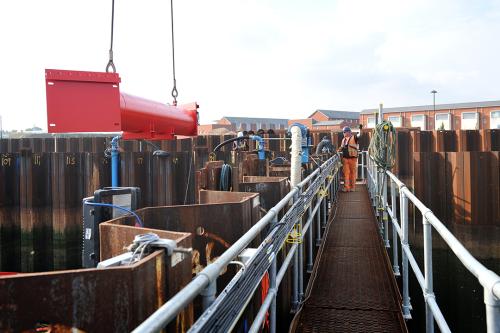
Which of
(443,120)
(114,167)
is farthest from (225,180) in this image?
(443,120)

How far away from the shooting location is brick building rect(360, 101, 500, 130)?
63406 millimetres

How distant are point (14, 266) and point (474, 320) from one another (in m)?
11.7

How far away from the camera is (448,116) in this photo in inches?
2601

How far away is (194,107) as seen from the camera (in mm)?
5555

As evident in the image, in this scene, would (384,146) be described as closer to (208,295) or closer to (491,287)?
(491,287)

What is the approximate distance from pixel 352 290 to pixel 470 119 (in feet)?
226

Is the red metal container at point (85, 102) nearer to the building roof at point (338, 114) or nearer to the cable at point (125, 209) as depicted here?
the cable at point (125, 209)

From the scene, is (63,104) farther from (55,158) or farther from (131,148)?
(131,148)

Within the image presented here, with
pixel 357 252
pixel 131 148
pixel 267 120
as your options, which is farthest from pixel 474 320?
pixel 267 120

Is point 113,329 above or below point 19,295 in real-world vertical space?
below

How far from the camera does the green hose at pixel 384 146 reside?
24.7 feet

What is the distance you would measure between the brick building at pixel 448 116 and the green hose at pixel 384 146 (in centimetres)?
5942

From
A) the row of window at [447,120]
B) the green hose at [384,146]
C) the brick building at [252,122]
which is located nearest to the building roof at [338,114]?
the brick building at [252,122]

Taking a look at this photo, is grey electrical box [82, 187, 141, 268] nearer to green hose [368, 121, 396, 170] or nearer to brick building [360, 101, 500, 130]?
green hose [368, 121, 396, 170]
